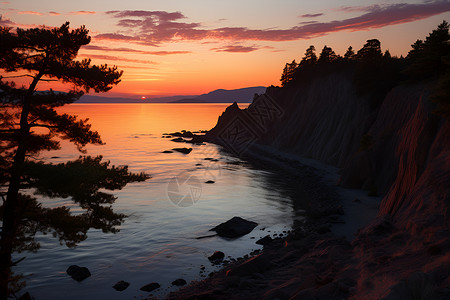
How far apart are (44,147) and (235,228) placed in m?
15.7

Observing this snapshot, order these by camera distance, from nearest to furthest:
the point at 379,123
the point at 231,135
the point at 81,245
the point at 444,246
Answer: the point at 444,246 → the point at 81,245 → the point at 379,123 → the point at 231,135

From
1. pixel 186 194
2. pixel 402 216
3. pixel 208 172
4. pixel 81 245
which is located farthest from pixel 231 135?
pixel 402 216

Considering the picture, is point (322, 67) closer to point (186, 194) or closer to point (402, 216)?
point (186, 194)

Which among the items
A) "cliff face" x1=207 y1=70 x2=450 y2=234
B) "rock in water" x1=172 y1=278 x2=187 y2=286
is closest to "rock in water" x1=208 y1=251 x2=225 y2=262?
"rock in water" x1=172 y1=278 x2=187 y2=286

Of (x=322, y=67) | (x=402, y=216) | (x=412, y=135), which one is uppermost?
(x=322, y=67)

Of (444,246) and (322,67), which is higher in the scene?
(322,67)

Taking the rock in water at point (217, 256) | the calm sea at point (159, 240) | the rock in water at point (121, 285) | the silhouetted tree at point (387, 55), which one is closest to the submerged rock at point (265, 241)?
the calm sea at point (159, 240)

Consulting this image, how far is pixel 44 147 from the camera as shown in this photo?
520 inches

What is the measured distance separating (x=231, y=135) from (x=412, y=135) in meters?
86.7

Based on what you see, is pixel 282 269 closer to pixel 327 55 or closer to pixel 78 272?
pixel 78 272

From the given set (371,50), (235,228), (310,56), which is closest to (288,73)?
(310,56)

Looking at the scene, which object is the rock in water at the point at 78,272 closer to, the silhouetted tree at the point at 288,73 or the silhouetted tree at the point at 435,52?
the silhouetted tree at the point at 435,52

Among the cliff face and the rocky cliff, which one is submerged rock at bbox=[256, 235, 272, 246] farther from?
the cliff face

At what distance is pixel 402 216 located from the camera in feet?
46.0
